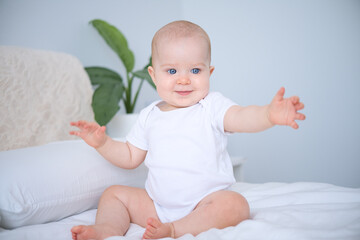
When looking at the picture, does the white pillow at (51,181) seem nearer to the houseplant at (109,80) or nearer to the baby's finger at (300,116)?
the houseplant at (109,80)

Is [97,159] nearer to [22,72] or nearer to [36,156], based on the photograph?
[36,156]

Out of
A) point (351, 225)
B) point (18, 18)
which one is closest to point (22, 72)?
point (18, 18)

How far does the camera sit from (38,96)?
1.29 meters

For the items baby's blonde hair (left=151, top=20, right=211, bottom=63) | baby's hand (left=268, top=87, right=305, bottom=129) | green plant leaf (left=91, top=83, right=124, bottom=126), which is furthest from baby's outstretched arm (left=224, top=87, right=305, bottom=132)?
green plant leaf (left=91, top=83, right=124, bottom=126)

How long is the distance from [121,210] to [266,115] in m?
0.47

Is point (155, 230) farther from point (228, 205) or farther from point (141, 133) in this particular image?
point (141, 133)

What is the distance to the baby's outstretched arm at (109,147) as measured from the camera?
3.04ft

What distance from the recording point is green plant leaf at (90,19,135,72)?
5.76ft

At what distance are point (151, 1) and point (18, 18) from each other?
1.02m

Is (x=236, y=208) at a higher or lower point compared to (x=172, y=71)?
lower

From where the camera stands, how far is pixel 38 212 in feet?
2.71

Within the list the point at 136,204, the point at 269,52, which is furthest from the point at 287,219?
the point at 269,52

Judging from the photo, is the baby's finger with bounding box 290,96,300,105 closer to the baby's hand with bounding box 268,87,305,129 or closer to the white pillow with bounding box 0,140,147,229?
the baby's hand with bounding box 268,87,305,129

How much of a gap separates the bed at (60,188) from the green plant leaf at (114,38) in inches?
19.0
